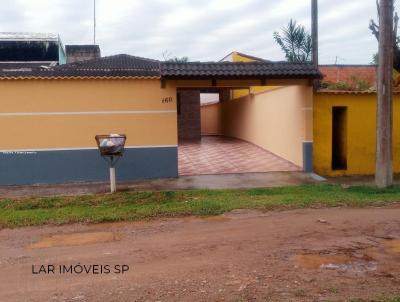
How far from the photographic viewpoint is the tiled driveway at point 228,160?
13734 mm

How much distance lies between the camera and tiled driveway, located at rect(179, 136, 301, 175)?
13.7m

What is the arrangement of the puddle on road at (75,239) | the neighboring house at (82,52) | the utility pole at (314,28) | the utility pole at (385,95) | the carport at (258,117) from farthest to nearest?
the neighboring house at (82,52), the utility pole at (314,28), the carport at (258,117), the utility pole at (385,95), the puddle on road at (75,239)

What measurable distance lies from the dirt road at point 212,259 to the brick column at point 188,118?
1566 centimetres

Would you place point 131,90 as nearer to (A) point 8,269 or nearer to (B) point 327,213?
(B) point 327,213

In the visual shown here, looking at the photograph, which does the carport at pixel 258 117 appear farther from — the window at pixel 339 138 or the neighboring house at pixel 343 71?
the neighboring house at pixel 343 71

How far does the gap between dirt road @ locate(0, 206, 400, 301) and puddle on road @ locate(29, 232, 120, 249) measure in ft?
0.05

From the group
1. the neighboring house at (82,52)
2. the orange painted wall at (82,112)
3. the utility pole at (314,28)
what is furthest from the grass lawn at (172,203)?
the neighboring house at (82,52)

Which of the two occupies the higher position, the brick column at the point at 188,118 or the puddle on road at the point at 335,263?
the brick column at the point at 188,118

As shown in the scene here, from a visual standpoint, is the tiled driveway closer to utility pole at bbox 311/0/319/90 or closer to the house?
the house

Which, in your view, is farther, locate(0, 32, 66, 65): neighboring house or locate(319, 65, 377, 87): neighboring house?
locate(319, 65, 377, 87): neighboring house

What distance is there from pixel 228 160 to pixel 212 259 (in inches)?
379

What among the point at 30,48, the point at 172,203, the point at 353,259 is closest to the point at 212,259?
the point at 353,259

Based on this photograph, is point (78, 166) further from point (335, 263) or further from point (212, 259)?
point (335, 263)

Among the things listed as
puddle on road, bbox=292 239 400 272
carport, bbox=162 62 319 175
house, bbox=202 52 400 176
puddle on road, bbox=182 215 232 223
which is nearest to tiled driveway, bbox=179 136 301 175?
carport, bbox=162 62 319 175
